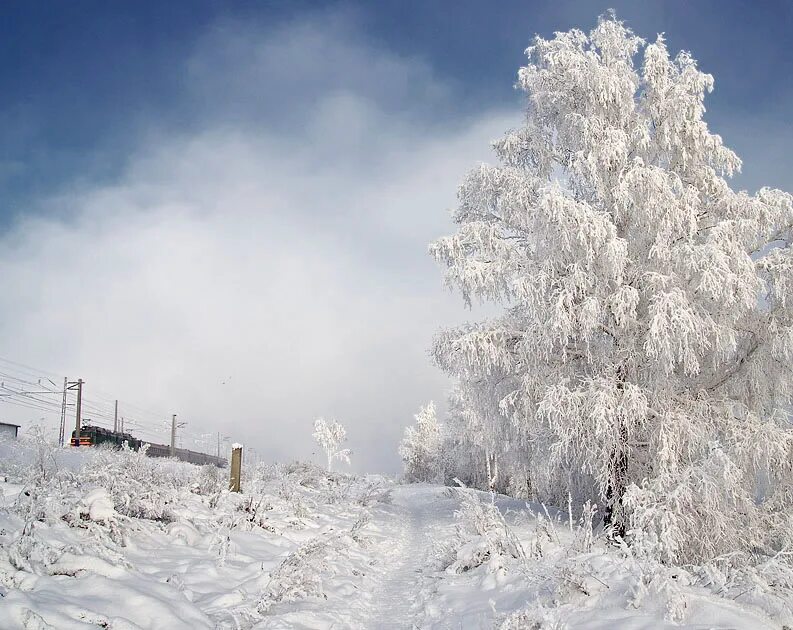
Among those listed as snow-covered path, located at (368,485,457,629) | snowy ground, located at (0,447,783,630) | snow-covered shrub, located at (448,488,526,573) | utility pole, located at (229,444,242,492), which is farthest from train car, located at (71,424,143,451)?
snow-covered shrub, located at (448,488,526,573)

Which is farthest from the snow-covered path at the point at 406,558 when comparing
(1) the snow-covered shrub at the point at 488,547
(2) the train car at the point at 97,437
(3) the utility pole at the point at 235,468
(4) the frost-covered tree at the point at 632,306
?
(2) the train car at the point at 97,437

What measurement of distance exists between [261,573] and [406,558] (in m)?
3.82

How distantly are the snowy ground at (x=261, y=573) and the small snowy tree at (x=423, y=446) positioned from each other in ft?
127

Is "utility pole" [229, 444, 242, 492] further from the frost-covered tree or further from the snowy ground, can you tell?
the frost-covered tree

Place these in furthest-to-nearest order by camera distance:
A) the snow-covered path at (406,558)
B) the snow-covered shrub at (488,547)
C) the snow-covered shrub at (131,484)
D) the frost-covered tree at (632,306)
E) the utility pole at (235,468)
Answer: the utility pole at (235,468) → the frost-covered tree at (632,306) → the snow-covered shrub at (131,484) → the snow-covered shrub at (488,547) → the snow-covered path at (406,558)

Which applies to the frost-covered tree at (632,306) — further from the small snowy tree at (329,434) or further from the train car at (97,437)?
the small snowy tree at (329,434)

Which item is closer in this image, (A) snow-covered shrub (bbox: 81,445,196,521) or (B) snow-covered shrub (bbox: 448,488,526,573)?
(B) snow-covered shrub (bbox: 448,488,526,573)

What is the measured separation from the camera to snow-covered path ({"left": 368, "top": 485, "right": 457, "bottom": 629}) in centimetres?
555

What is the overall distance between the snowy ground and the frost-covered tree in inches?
84.5

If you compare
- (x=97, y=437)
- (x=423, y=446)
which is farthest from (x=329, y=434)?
(x=97, y=437)

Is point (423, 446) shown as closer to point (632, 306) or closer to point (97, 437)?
point (97, 437)

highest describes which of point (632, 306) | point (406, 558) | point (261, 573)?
point (632, 306)

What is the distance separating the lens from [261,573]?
→ 226 inches

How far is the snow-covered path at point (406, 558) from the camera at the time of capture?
555 centimetres
